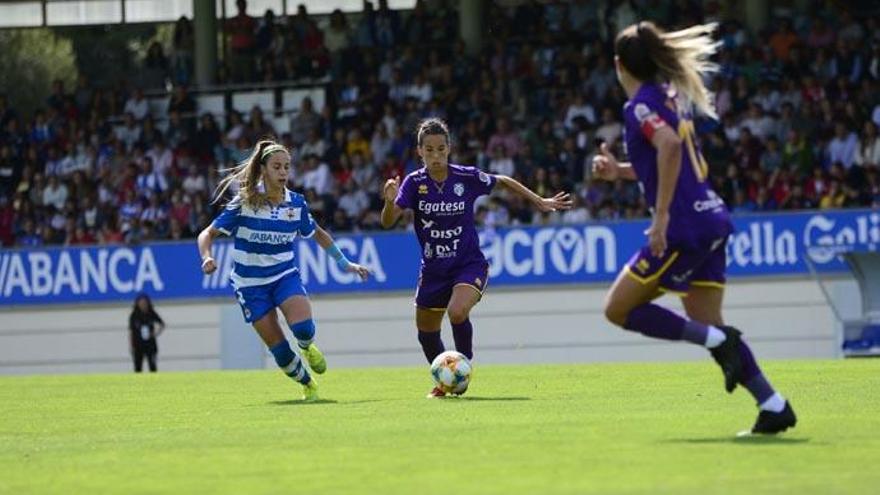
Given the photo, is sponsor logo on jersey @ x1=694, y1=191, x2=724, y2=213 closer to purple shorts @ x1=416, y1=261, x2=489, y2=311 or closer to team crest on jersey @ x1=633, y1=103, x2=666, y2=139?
team crest on jersey @ x1=633, y1=103, x2=666, y2=139

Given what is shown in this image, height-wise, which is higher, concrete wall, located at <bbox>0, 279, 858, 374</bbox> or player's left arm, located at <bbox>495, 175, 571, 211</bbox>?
player's left arm, located at <bbox>495, 175, 571, 211</bbox>

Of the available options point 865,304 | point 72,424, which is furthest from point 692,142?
point 865,304

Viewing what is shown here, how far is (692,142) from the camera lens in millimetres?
A: 11305

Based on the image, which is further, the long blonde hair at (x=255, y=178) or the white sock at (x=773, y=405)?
the long blonde hair at (x=255, y=178)

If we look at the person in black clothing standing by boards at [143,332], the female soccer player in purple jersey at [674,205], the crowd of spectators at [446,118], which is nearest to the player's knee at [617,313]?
the female soccer player in purple jersey at [674,205]

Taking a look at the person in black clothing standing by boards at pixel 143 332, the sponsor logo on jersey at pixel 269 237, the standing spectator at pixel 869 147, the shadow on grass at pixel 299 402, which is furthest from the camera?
the person in black clothing standing by boards at pixel 143 332

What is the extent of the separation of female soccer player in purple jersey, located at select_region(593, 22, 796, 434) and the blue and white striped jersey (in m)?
6.35

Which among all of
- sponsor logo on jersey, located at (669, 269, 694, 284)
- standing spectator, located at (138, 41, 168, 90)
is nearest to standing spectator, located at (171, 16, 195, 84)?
standing spectator, located at (138, 41, 168, 90)

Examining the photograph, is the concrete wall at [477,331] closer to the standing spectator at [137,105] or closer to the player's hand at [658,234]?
the standing spectator at [137,105]

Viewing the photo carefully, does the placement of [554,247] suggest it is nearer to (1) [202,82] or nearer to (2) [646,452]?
(1) [202,82]

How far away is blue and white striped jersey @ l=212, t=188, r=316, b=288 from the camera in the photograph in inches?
675

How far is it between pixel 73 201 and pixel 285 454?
2689 cm

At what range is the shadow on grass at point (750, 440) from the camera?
1070 centimetres

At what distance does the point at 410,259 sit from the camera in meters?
32.8
